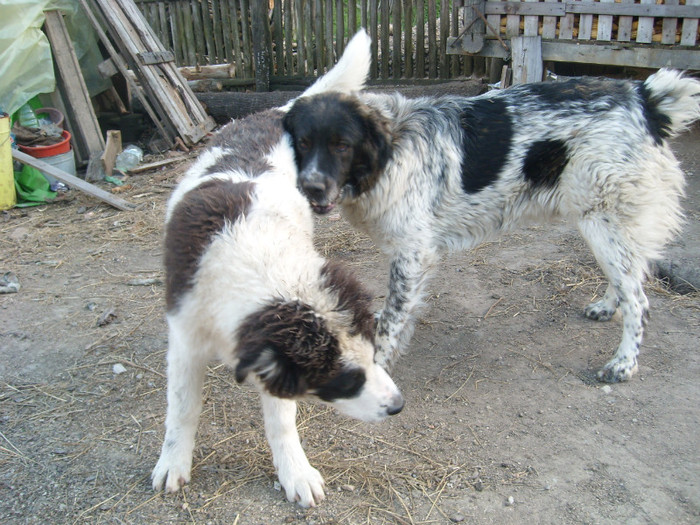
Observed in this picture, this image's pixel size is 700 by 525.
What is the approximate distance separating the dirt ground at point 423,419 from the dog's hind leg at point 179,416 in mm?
87

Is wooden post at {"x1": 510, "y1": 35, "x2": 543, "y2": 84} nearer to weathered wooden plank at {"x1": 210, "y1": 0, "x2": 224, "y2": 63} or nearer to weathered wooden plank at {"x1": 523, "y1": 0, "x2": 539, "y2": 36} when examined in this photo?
weathered wooden plank at {"x1": 523, "y1": 0, "x2": 539, "y2": 36}

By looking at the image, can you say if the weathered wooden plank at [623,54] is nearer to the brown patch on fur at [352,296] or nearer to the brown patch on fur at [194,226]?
the brown patch on fur at [194,226]

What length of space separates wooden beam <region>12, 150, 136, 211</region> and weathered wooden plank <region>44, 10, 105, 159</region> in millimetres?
1104

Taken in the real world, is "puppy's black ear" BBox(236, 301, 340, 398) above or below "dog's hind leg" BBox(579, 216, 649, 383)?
above

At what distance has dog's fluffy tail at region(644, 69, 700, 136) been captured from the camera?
3.40 metres

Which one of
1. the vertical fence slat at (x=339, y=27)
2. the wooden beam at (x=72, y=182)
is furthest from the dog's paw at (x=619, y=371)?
the vertical fence slat at (x=339, y=27)

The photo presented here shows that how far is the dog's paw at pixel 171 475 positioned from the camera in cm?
262

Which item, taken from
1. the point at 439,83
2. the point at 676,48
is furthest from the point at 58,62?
Result: the point at 676,48

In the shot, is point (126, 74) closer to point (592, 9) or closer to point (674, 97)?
point (592, 9)

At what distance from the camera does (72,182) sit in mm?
6441

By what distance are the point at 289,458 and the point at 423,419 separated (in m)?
0.85

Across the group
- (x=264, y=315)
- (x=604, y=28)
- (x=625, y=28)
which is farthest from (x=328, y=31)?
(x=264, y=315)

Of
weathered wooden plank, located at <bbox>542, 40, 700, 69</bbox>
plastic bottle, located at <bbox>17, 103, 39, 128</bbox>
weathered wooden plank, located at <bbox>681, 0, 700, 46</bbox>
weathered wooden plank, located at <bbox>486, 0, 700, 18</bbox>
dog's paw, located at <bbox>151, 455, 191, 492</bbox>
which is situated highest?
weathered wooden plank, located at <bbox>486, 0, 700, 18</bbox>

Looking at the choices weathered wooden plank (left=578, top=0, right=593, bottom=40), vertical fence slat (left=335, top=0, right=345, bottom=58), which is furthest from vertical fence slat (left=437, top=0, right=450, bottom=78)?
weathered wooden plank (left=578, top=0, right=593, bottom=40)
